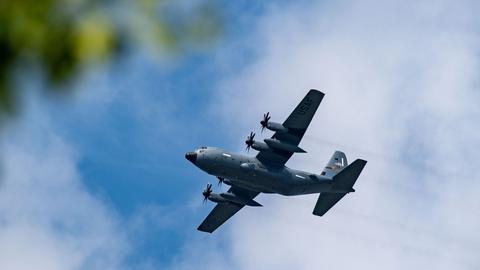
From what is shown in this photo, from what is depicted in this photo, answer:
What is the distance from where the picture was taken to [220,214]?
8650 cm

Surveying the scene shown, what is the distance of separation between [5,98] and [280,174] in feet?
226

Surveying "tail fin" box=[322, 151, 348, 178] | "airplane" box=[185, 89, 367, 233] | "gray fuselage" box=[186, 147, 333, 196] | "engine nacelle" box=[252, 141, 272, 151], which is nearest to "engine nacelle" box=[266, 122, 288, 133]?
"airplane" box=[185, 89, 367, 233]

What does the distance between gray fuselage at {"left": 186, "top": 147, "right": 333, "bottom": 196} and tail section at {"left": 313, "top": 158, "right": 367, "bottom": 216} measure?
2.79ft

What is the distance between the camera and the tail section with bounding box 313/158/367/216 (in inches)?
2876

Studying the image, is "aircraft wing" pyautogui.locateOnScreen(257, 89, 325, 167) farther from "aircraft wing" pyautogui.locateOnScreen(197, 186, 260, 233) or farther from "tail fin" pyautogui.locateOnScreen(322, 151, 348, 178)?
"aircraft wing" pyautogui.locateOnScreen(197, 186, 260, 233)

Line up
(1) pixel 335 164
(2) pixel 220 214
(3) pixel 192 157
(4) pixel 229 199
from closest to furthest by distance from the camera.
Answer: (3) pixel 192 157 → (4) pixel 229 199 → (1) pixel 335 164 → (2) pixel 220 214

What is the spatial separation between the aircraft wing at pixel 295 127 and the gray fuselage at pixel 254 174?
0.86m

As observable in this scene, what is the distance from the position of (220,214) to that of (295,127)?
18.5 metres

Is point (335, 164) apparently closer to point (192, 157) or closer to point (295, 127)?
point (295, 127)

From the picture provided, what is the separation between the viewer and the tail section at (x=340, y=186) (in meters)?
73.1

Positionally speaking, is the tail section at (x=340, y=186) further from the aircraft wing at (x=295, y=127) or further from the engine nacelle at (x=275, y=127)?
the engine nacelle at (x=275, y=127)

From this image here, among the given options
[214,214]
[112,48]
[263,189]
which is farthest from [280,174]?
[112,48]

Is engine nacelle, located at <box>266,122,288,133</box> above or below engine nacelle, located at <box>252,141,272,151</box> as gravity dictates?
above

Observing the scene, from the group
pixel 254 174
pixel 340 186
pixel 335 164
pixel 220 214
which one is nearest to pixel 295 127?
pixel 254 174
